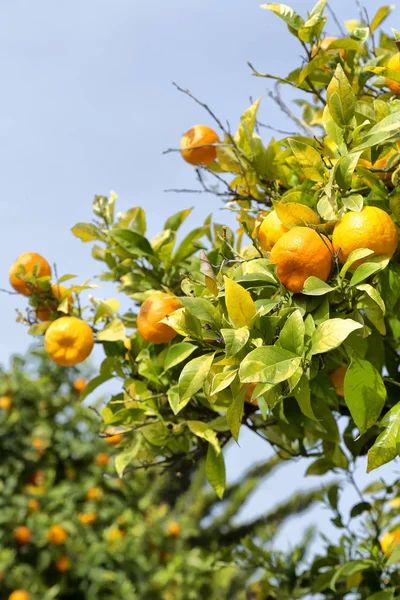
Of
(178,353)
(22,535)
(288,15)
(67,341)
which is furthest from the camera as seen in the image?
(22,535)

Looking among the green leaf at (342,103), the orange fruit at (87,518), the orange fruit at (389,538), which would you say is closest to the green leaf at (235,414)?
the green leaf at (342,103)

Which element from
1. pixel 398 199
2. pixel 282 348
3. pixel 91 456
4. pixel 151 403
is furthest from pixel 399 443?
pixel 91 456

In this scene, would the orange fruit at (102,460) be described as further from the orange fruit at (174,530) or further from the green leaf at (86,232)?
the green leaf at (86,232)

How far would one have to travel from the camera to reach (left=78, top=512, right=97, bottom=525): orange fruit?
139 inches

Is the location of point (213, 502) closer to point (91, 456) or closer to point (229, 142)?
point (91, 456)

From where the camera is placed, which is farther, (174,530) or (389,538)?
(174,530)

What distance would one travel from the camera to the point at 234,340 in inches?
30.2

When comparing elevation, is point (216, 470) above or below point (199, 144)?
below

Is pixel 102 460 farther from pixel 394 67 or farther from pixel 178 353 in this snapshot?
pixel 394 67

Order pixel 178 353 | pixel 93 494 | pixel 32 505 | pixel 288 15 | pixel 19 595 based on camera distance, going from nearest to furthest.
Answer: pixel 178 353
pixel 288 15
pixel 19 595
pixel 32 505
pixel 93 494

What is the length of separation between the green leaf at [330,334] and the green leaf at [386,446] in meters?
0.12

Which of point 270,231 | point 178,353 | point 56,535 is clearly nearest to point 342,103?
point 270,231

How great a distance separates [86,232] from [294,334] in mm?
753

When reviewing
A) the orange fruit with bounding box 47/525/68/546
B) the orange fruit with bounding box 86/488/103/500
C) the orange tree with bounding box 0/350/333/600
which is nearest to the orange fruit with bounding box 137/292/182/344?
the orange tree with bounding box 0/350/333/600
